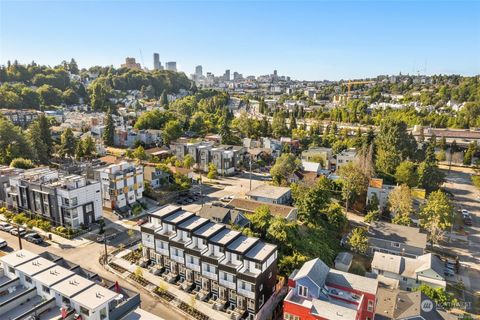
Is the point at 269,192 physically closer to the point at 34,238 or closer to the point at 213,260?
the point at 213,260

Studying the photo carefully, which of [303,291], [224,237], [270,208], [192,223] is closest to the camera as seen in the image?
[303,291]

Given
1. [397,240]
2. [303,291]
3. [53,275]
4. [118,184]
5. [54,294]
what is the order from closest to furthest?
1. [54,294]
2. [53,275]
3. [303,291]
4. [397,240]
5. [118,184]

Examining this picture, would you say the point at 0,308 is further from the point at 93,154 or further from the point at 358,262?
the point at 93,154

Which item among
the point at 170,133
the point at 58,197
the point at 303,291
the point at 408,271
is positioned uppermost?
the point at 170,133

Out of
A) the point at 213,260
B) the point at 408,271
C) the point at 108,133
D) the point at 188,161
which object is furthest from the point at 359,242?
the point at 108,133

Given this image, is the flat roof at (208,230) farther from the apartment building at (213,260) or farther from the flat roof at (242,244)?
the flat roof at (242,244)

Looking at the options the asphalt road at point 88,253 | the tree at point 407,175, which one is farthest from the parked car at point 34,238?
the tree at point 407,175

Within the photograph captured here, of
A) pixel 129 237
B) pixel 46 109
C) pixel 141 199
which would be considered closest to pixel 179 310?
pixel 129 237

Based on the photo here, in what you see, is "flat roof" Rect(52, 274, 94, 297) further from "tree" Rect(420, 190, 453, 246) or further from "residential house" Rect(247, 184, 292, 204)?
"tree" Rect(420, 190, 453, 246)

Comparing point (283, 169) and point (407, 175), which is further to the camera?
point (283, 169)

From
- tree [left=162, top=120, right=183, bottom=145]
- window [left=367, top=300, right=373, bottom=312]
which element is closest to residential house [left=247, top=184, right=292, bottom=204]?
window [left=367, top=300, right=373, bottom=312]
